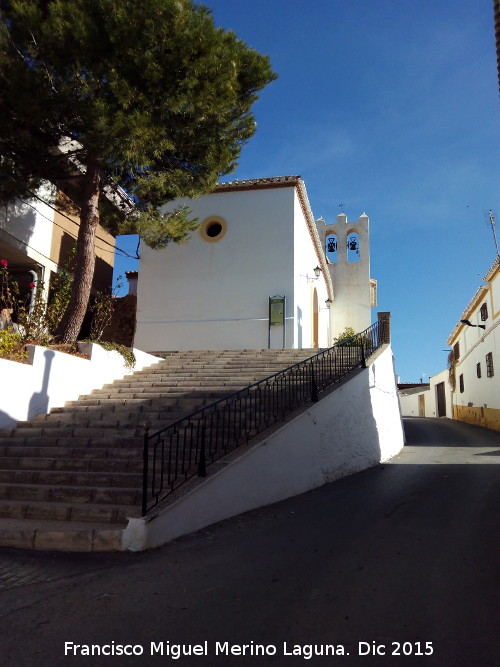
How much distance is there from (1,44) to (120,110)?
8.48 feet

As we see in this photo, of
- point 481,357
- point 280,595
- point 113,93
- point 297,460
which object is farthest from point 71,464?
point 481,357

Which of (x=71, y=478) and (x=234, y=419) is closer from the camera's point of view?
(x=71, y=478)

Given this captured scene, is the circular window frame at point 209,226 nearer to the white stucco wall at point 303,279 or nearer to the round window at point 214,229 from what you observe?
the round window at point 214,229

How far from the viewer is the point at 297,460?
24.2 feet

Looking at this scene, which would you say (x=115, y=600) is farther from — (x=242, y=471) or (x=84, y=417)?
(x=84, y=417)

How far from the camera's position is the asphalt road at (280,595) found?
2.86 m

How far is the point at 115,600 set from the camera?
3.53 m

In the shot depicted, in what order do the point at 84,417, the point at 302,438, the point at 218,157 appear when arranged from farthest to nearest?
the point at 218,157, the point at 84,417, the point at 302,438

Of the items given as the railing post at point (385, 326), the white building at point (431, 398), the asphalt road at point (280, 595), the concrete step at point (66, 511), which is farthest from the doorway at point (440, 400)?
the concrete step at point (66, 511)

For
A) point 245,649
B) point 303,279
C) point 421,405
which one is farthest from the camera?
point 421,405

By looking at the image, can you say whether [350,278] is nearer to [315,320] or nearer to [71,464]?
[315,320]

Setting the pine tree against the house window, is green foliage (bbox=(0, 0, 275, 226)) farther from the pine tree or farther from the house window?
the house window

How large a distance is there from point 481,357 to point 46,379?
21155 millimetres

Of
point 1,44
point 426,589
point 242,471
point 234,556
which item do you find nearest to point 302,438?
point 242,471
